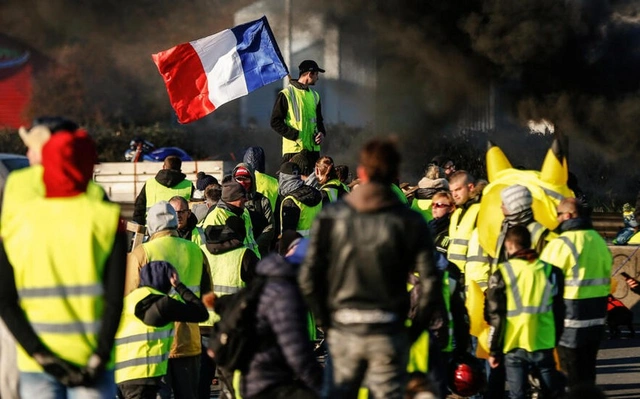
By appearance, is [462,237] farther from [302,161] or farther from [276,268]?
[276,268]

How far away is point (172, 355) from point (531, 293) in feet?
7.56

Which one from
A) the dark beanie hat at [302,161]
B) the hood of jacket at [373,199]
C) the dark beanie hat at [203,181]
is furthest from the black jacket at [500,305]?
the dark beanie hat at [203,181]

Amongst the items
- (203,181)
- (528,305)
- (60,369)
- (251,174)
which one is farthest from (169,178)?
(60,369)

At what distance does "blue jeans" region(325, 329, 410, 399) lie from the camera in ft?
20.3

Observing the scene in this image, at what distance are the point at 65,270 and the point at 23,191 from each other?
52 centimetres

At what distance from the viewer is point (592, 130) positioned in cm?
2236

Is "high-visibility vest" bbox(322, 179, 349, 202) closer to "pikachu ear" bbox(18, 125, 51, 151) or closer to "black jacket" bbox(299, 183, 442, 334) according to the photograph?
"black jacket" bbox(299, 183, 442, 334)

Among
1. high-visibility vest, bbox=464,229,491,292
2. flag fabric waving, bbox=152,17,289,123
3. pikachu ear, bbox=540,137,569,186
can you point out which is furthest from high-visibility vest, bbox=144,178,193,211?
pikachu ear, bbox=540,137,569,186

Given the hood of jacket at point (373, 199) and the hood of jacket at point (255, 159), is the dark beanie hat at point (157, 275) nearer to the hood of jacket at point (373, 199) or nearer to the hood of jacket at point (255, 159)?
the hood of jacket at point (373, 199)

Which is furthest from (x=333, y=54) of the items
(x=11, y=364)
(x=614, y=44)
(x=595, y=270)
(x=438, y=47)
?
(x=11, y=364)

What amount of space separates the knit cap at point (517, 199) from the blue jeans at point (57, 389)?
408 centimetres

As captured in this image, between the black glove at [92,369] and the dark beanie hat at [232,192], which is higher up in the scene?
the dark beanie hat at [232,192]

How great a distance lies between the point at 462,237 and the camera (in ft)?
33.9

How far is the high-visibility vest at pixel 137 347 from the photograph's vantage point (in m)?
8.13
